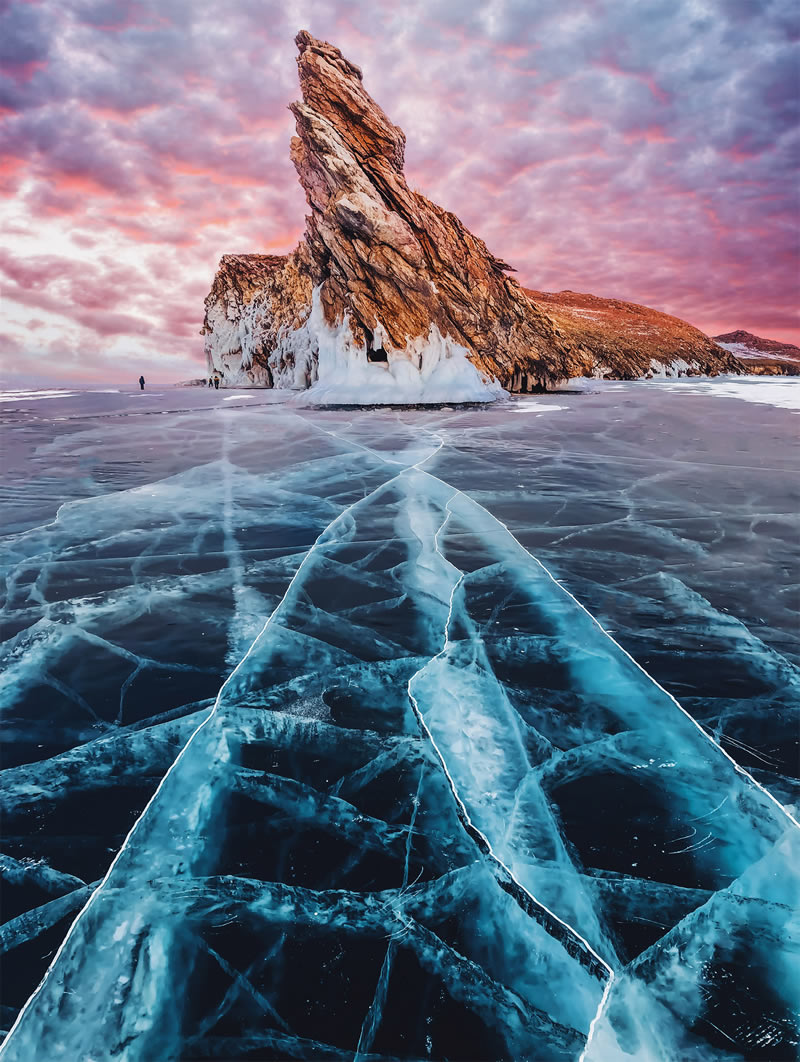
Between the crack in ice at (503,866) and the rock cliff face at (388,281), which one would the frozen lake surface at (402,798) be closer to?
the crack in ice at (503,866)

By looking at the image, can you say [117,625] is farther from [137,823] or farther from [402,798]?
[402,798]

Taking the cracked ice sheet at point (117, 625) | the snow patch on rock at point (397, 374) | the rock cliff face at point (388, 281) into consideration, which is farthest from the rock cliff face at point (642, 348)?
the cracked ice sheet at point (117, 625)

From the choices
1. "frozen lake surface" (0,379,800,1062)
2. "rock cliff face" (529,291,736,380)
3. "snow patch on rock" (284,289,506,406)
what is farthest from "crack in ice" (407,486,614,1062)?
"rock cliff face" (529,291,736,380)

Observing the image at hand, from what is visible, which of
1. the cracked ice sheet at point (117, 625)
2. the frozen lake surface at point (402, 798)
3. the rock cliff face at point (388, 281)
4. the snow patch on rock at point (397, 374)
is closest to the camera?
the frozen lake surface at point (402, 798)

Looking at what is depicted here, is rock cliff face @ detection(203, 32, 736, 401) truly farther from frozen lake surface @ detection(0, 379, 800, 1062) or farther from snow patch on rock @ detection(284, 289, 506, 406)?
frozen lake surface @ detection(0, 379, 800, 1062)

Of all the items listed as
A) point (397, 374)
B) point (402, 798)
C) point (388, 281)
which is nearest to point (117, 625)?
point (402, 798)
